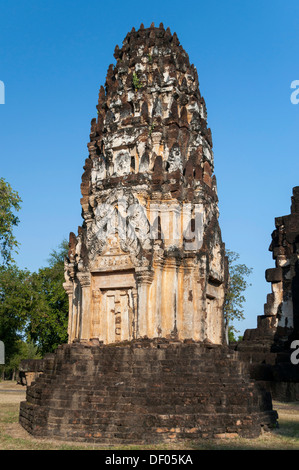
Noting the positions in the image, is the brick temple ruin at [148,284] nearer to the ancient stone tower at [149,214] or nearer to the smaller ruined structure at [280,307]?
the ancient stone tower at [149,214]

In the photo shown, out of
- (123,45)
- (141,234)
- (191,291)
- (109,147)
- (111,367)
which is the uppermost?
(123,45)

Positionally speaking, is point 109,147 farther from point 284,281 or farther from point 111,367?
point 284,281

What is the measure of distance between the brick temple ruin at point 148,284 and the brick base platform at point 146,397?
0.03m

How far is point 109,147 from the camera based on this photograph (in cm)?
1555

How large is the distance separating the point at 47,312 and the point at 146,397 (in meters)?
23.6

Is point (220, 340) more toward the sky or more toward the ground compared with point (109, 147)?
more toward the ground

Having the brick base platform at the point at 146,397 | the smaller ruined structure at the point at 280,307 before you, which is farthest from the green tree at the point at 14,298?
the brick base platform at the point at 146,397

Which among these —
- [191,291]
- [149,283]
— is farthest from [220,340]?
[149,283]

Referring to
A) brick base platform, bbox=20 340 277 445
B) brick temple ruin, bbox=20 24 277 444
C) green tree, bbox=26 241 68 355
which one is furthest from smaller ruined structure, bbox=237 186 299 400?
green tree, bbox=26 241 68 355

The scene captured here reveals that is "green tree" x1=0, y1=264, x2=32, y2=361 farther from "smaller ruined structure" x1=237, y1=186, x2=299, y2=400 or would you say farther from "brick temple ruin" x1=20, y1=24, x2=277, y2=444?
"brick temple ruin" x1=20, y1=24, x2=277, y2=444

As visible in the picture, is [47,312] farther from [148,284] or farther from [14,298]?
[148,284]

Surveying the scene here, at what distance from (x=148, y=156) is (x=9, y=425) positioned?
8.22m

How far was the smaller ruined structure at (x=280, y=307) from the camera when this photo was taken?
72.0 feet
